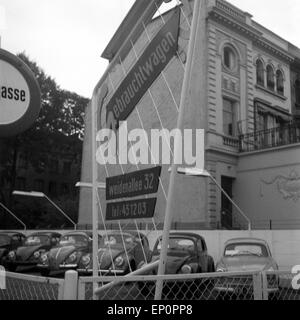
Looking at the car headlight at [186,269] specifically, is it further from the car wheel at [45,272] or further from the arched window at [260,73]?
the arched window at [260,73]

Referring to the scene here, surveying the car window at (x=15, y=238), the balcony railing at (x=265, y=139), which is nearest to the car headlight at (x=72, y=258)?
the car window at (x=15, y=238)

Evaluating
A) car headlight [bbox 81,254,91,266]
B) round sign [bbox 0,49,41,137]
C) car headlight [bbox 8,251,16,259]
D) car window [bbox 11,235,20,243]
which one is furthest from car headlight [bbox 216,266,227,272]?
car window [bbox 11,235,20,243]

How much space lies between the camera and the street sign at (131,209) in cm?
477

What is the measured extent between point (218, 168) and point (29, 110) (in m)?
21.6

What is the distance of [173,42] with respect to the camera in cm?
471

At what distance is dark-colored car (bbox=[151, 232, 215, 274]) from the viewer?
11969 mm

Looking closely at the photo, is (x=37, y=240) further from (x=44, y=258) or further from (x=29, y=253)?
(x=44, y=258)

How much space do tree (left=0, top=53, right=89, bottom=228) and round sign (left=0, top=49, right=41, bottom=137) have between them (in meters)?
37.1

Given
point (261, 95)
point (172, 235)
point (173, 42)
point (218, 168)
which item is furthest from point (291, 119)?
point (173, 42)

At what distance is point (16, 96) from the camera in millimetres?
3045

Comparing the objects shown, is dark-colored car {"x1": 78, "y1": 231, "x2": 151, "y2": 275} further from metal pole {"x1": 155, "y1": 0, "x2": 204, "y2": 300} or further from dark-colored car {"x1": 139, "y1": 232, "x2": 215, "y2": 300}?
metal pole {"x1": 155, "y1": 0, "x2": 204, "y2": 300}

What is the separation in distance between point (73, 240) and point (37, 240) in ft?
8.39

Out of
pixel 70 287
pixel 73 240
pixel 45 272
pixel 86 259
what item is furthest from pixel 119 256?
pixel 70 287
